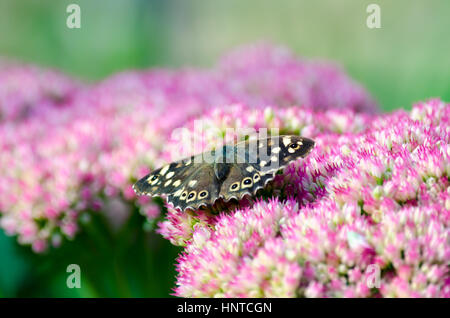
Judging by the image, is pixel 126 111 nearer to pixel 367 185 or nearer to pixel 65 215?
pixel 65 215

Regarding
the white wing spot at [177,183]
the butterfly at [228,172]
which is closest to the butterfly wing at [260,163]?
the butterfly at [228,172]

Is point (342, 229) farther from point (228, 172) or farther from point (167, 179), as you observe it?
point (167, 179)

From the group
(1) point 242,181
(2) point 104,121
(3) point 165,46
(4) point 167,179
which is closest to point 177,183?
(4) point 167,179

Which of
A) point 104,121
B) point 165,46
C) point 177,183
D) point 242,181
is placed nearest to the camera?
point 242,181

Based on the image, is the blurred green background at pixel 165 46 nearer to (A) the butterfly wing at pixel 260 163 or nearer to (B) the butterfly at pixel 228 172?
(B) the butterfly at pixel 228 172

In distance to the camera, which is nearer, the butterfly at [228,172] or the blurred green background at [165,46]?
the butterfly at [228,172]

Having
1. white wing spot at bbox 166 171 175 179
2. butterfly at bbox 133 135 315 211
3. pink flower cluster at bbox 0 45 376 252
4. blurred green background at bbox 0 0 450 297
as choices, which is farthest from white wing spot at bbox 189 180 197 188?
blurred green background at bbox 0 0 450 297
